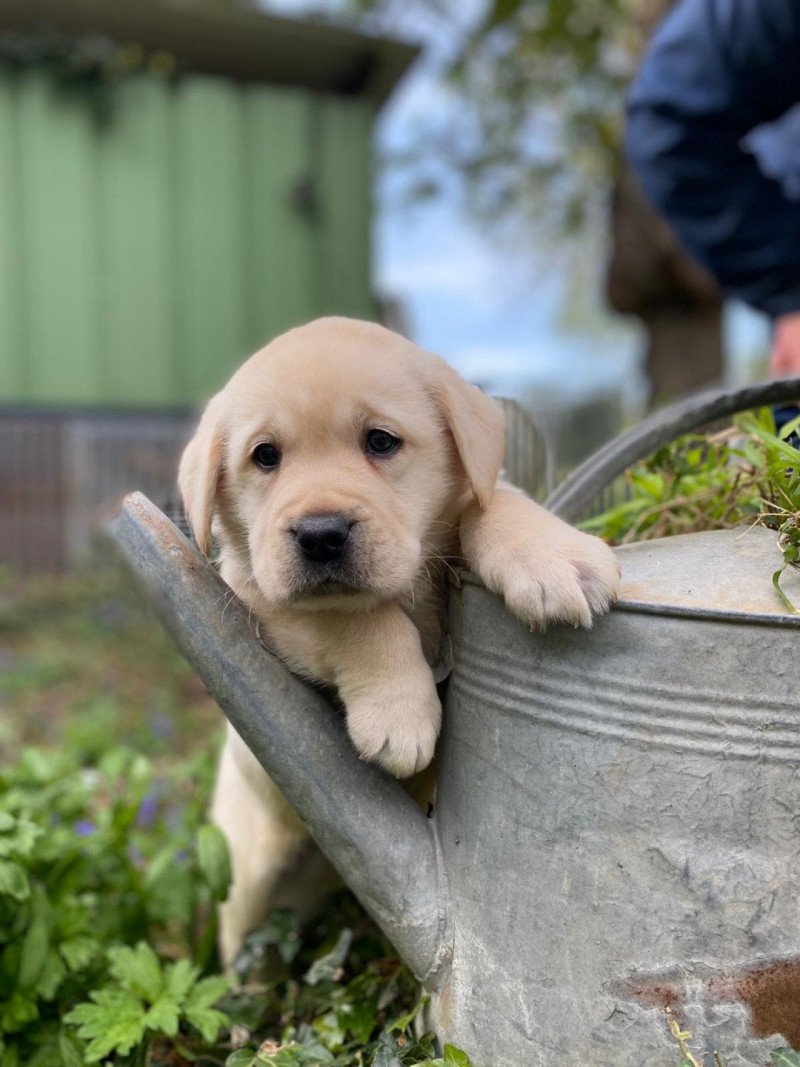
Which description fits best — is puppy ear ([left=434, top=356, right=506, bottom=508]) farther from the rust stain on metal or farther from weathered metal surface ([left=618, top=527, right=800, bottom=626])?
the rust stain on metal

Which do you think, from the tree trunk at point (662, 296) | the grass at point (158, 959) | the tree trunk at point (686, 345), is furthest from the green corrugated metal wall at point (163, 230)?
the grass at point (158, 959)

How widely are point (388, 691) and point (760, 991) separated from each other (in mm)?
629

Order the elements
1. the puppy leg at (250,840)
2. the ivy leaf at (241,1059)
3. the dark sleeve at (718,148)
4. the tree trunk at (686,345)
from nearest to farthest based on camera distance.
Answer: the ivy leaf at (241,1059)
the puppy leg at (250,840)
the dark sleeve at (718,148)
the tree trunk at (686,345)

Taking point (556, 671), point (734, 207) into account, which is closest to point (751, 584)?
point (556, 671)

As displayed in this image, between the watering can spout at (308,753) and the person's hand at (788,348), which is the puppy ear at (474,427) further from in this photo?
the person's hand at (788,348)

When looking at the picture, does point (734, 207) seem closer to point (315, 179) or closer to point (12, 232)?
point (315, 179)

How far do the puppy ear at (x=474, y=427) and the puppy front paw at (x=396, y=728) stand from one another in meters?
0.34

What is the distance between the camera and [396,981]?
5.72 ft

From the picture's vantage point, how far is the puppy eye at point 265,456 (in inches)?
62.4

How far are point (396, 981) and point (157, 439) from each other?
6104mm

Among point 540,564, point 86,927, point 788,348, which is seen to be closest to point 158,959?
point 86,927

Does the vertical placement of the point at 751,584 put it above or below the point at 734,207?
below

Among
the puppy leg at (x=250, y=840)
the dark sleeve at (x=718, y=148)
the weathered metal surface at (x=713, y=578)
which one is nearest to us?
the weathered metal surface at (x=713, y=578)

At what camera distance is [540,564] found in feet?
4.17
